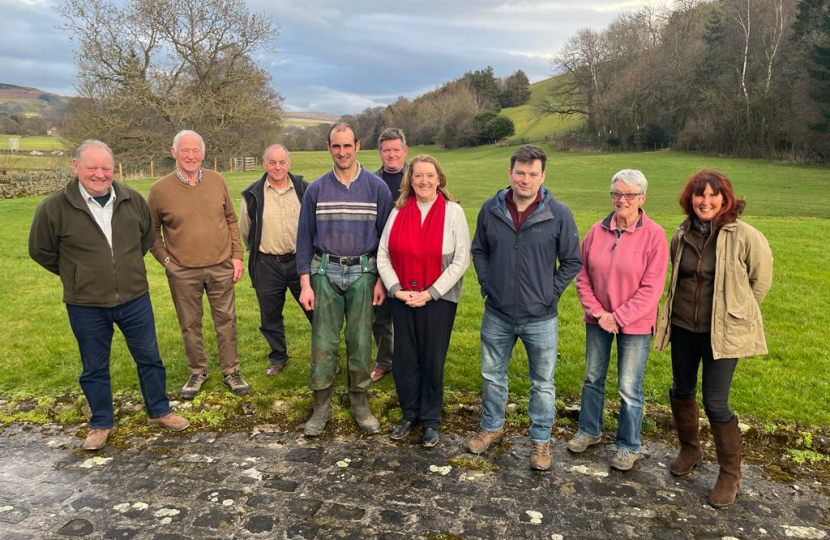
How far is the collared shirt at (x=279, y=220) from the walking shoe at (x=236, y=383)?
1.41 metres

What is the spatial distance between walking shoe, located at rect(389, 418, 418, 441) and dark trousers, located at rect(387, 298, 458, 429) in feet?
0.18

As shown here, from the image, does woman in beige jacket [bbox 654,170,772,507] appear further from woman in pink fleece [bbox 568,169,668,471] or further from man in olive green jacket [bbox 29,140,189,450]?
man in olive green jacket [bbox 29,140,189,450]

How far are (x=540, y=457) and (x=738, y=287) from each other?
78.6 inches

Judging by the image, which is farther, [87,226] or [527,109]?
[527,109]

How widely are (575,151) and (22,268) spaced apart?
51.7 metres

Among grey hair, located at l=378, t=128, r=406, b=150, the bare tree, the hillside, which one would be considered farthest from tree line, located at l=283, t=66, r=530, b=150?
grey hair, located at l=378, t=128, r=406, b=150

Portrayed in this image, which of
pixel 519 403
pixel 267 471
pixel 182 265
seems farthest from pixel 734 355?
pixel 182 265

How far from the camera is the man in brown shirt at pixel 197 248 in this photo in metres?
5.32

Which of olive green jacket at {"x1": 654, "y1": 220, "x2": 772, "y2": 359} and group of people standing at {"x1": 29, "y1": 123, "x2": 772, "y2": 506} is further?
group of people standing at {"x1": 29, "y1": 123, "x2": 772, "y2": 506}

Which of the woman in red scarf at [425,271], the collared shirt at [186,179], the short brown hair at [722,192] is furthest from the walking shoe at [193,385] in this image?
the short brown hair at [722,192]

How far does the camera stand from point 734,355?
151 inches

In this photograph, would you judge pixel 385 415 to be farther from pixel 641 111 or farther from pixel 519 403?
pixel 641 111

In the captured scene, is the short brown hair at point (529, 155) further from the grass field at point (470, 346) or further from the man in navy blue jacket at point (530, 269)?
the grass field at point (470, 346)

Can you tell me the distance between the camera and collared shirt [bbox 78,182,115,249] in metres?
4.49
